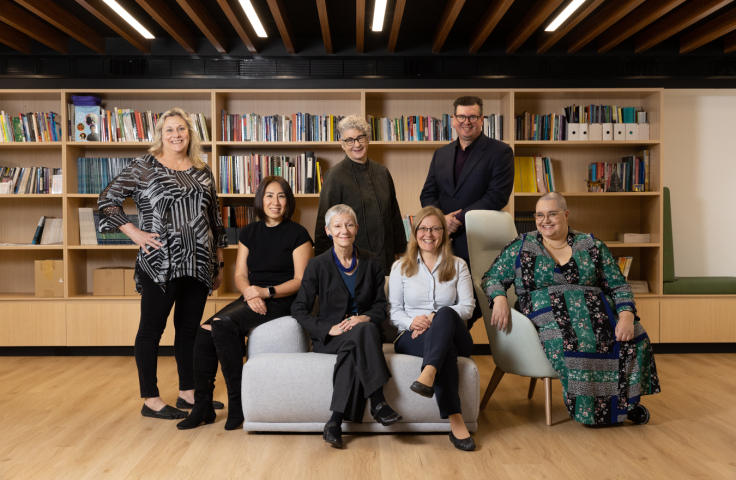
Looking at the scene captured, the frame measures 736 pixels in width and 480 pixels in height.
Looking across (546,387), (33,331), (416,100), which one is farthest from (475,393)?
(33,331)

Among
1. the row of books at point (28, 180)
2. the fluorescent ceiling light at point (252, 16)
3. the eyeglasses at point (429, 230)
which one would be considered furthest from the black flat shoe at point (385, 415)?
the row of books at point (28, 180)

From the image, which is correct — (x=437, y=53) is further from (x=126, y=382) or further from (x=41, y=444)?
(x=41, y=444)

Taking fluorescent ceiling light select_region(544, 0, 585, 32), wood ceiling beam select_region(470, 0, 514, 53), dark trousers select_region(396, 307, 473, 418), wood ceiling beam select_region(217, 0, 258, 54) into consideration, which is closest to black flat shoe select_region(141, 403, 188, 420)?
dark trousers select_region(396, 307, 473, 418)

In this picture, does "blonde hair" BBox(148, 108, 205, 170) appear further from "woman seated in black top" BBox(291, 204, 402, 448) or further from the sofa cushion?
the sofa cushion

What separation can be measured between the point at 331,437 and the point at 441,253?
1014 millimetres

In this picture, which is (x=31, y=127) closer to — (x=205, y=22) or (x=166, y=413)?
(x=205, y=22)

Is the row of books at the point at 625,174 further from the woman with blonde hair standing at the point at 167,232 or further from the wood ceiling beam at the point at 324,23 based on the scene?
the woman with blonde hair standing at the point at 167,232

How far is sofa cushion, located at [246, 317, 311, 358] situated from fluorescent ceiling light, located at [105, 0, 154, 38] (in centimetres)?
239

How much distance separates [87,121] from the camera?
445 cm

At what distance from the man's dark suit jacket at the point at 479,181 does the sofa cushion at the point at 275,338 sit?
3.57 feet

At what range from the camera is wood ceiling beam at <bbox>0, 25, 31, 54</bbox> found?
4.19 meters

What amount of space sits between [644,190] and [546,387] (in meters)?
2.69

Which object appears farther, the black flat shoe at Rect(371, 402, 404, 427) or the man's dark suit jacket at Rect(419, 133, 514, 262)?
the man's dark suit jacket at Rect(419, 133, 514, 262)

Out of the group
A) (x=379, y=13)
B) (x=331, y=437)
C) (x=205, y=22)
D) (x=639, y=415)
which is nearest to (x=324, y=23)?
(x=379, y=13)
